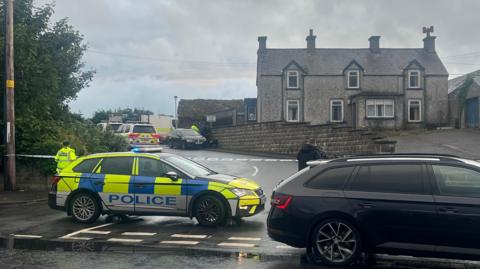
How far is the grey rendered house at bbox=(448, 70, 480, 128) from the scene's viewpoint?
134 ft

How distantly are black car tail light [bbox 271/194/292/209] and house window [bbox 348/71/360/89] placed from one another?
40.5 meters

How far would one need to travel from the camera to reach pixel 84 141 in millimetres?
20141

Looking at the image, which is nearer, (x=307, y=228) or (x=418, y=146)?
(x=307, y=228)

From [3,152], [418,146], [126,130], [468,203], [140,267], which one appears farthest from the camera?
[126,130]

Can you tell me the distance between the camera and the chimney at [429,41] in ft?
155

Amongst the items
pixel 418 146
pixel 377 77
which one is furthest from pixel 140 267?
pixel 377 77

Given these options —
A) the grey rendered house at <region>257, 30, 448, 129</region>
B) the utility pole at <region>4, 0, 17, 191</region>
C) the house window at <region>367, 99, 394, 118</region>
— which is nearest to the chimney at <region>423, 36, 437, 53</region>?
the grey rendered house at <region>257, 30, 448, 129</region>

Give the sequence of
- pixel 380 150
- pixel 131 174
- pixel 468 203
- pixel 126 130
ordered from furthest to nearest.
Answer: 1. pixel 126 130
2. pixel 380 150
3. pixel 131 174
4. pixel 468 203

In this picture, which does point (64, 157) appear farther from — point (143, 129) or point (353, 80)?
point (353, 80)

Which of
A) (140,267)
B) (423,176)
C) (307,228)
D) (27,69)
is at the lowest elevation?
(140,267)

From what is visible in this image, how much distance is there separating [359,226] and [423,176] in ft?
3.50

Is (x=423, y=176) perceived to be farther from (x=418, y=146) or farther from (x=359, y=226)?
(x=418, y=146)

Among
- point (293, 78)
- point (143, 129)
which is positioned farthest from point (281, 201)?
point (293, 78)

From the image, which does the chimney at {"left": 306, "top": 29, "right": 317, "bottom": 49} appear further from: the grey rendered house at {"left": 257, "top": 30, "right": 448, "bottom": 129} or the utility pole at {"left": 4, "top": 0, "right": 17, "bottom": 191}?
the utility pole at {"left": 4, "top": 0, "right": 17, "bottom": 191}
